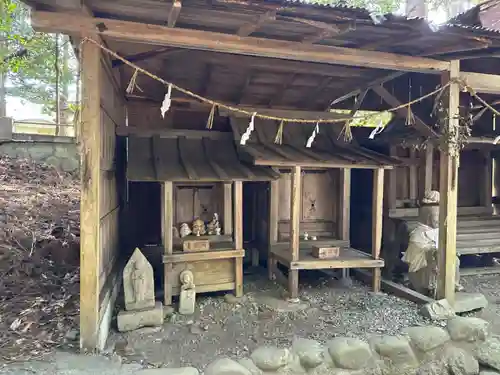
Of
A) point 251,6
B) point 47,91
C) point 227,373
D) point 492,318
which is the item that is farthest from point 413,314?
point 47,91

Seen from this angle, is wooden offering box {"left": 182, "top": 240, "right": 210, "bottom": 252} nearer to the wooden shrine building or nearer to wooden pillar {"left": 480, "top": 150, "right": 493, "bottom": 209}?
the wooden shrine building

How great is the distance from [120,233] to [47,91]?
9.80 m

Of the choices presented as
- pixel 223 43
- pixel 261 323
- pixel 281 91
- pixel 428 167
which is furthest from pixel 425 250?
pixel 223 43

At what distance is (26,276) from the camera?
5414mm

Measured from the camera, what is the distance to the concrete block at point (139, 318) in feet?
14.7

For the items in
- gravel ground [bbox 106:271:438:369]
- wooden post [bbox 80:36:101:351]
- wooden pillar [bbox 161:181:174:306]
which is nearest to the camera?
wooden post [bbox 80:36:101:351]

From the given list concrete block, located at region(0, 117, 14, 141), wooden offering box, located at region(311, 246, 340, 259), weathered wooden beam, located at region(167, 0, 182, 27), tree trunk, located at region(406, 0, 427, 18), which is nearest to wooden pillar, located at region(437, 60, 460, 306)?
wooden offering box, located at region(311, 246, 340, 259)

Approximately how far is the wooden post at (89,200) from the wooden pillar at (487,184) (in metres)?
7.52

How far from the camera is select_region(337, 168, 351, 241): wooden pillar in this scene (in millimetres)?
6598

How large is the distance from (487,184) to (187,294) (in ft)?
21.4

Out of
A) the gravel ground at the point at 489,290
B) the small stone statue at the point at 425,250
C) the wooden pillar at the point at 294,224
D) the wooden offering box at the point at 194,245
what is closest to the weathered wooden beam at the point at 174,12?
the wooden pillar at the point at 294,224

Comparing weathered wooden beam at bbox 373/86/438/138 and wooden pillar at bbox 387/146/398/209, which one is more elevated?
weathered wooden beam at bbox 373/86/438/138

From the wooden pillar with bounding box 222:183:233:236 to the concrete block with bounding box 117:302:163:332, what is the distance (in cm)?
169

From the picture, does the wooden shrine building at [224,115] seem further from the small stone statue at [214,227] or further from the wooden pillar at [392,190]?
the wooden pillar at [392,190]
